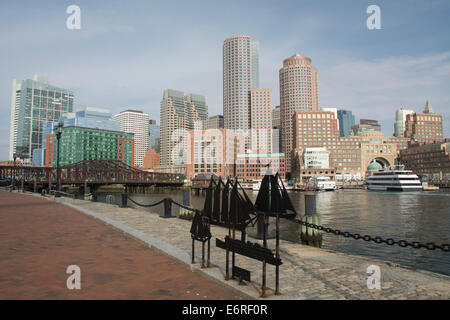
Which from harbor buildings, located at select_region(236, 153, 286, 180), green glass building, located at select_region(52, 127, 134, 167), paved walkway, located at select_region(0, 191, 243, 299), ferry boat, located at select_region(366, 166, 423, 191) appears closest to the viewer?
paved walkway, located at select_region(0, 191, 243, 299)

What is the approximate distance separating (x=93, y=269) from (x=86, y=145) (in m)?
190

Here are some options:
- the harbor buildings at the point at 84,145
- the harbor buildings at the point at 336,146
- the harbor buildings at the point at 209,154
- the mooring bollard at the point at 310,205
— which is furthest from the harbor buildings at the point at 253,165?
the mooring bollard at the point at 310,205

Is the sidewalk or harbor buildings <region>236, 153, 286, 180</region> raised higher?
harbor buildings <region>236, 153, 286, 180</region>

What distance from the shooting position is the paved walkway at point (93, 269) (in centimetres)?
657

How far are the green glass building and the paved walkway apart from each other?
181207 mm

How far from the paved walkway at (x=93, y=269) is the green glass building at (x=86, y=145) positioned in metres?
181

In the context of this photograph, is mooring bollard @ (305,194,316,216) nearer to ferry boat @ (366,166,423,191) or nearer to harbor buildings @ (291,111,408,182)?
ferry boat @ (366,166,423,191)

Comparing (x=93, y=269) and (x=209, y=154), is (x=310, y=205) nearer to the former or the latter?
(x=93, y=269)

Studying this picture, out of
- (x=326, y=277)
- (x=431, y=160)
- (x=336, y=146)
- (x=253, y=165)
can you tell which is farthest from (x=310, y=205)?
(x=336, y=146)

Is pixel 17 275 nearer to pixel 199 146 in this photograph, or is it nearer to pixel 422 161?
pixel 199 146

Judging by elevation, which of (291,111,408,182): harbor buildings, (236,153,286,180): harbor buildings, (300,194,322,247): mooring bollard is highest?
(291,111,408,182): harbor buildings

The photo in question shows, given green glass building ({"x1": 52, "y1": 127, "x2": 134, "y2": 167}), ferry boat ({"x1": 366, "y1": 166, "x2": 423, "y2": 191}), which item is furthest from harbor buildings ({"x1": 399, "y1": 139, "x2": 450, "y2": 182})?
green glass building ({"x1": 52, "y1": 127, "x2": 134, "y2": 167})

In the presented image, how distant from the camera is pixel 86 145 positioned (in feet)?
595

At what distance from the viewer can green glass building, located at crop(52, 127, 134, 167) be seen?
177875 mm
